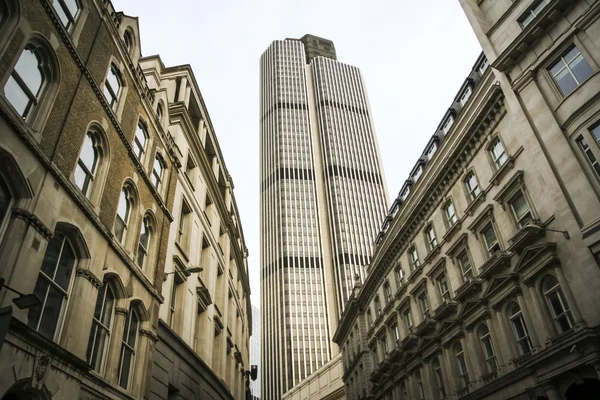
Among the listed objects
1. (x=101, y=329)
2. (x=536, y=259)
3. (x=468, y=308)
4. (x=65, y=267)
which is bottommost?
(x=101, y=329)

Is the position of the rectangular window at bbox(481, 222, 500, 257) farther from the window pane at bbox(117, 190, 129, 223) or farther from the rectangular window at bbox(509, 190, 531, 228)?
the window pane at bbox(117, 190, 129, 223)

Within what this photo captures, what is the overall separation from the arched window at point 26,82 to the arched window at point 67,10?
2.15 meters

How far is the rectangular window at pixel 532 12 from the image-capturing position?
20609 mm

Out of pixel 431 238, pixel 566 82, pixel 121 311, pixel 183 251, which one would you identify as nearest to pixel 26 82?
pixel 121 311

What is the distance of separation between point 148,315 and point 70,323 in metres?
5.26

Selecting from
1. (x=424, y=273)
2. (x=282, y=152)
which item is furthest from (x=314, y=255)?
(x=424, y=273)

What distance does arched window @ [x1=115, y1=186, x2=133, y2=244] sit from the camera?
53.0 feet

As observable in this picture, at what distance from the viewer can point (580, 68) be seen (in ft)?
58.4

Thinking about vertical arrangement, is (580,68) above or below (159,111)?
below

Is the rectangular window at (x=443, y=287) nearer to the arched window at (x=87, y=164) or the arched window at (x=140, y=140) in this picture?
the arched window at (x=140, y=140)

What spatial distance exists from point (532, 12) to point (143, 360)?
23.5 m

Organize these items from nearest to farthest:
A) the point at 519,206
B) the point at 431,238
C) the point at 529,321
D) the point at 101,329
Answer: the point at 101,329 → the point at 529,321 → the point at 519,206 → the point at 431,238

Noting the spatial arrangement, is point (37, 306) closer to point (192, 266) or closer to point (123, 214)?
point (123, 214)

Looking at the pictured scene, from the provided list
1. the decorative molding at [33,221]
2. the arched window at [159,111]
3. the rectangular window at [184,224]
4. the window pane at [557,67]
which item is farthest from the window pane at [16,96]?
the window pane at [557,67]
